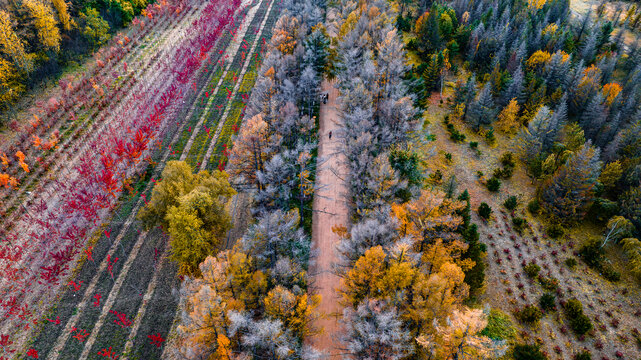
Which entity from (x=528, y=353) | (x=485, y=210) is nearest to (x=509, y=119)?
(x=485, y=210)

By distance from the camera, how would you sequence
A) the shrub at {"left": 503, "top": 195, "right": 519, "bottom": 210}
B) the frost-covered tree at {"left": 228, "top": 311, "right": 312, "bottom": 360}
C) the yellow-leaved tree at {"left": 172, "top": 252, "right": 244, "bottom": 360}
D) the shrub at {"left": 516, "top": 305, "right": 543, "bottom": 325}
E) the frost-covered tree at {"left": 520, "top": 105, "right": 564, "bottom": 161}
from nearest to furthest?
the yellow-leaved tree at {"left": 172, "top": 252, "right": 244, "bottom": 360} → the frost-covered tree at {"left": 228, "top": 311, "right": 312, "bottom": 360} → the shrub at {"left": 516, "top": 305, "right": 543, "bottom": 325} → the shrub at {"left": 503, "top": 195, "right": 519, "bottom": 210} → the frost-covered tree at {"left": 520, "top": 105, "right": 564, "bottom": 161}

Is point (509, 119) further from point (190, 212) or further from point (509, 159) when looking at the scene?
point (190, 212)

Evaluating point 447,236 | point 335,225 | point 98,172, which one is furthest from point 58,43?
point 447,236

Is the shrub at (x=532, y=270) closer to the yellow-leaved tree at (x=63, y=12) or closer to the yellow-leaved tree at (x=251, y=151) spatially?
the yellow-leaved tree at (x=251, y=151)

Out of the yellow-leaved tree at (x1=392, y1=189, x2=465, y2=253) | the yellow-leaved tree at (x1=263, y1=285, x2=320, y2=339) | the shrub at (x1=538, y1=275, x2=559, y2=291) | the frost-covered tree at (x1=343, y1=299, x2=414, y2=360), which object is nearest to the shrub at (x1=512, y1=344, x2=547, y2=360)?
the shrub at (x1=538, y1=275, x2=559, y2=291)

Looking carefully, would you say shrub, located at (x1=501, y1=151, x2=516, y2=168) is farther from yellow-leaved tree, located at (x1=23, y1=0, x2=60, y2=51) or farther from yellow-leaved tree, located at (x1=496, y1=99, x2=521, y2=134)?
yellow-leaved tree, located at (x1=23, y1=0, x2=60, y2=51)

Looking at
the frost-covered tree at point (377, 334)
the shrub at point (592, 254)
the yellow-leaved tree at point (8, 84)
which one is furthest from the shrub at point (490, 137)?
the yellow-leaved tree at point (8, 84)
